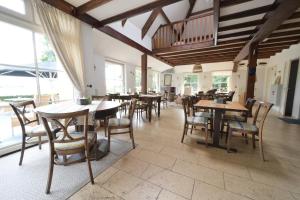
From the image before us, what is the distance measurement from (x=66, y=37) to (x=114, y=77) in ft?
9.18

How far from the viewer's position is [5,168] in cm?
167

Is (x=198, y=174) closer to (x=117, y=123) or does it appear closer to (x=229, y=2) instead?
(x=117, y=123)

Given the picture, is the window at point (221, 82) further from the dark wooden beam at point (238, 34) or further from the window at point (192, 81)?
the dark wooden beam at point (238, 34)

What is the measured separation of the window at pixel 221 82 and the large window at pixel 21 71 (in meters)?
8.94

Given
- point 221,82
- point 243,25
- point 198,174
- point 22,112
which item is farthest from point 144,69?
point 221,82

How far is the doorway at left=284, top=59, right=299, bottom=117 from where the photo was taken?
463 cm

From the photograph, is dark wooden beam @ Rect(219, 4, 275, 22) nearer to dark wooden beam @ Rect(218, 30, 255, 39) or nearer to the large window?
dark wooden beam @ Rect(218, 30, 255, 39)

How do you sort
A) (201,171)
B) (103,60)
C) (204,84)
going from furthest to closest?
(204,84), (103,60), (201,171)

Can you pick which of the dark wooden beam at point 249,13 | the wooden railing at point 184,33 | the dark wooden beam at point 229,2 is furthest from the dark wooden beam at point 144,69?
the dark wooden beam at point 229,2

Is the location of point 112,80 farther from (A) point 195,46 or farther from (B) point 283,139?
(B) point 283,139

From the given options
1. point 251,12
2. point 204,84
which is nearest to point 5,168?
point 251,12

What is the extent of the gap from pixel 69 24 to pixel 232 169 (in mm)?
3642

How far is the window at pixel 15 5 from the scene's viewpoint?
189cm

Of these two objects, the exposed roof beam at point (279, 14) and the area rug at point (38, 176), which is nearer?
the area rug at point (38, 176)
